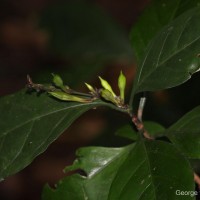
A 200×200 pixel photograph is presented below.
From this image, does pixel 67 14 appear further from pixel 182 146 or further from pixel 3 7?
pixel 182 146

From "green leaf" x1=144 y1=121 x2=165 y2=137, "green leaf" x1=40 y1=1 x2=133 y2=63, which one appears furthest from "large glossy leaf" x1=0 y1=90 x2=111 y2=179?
"green leaf" x1=40 y1=1 x2=133 y2=63

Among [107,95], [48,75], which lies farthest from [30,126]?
[48,75]

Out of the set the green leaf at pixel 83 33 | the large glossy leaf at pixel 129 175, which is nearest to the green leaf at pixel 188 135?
the large glossy leaf at pixel 129 175

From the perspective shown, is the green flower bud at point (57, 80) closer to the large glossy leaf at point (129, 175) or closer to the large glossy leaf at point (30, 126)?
the large glossy leaf at point (30, 126)

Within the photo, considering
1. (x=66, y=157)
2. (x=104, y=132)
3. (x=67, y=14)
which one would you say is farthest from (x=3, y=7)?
(x=104, y=132)

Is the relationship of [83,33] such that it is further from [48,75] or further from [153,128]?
[153,128]
